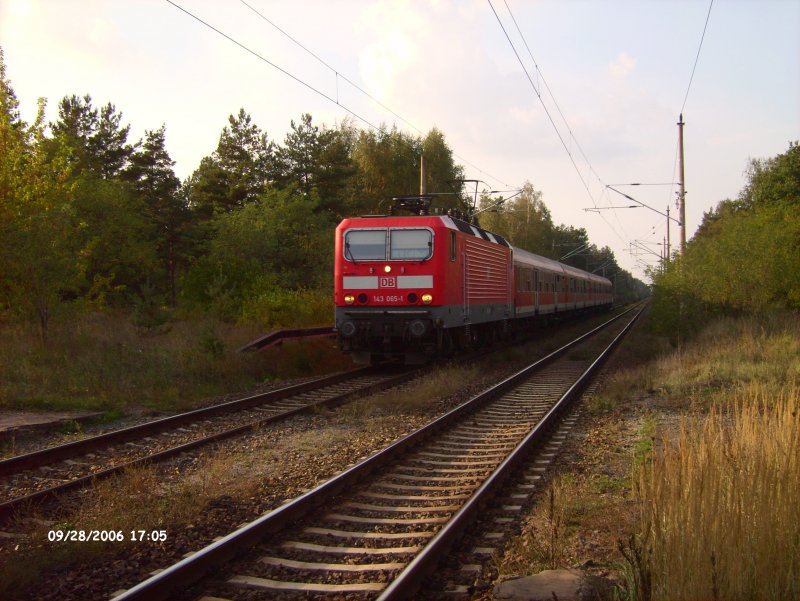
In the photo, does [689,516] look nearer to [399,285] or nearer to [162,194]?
[399,285]

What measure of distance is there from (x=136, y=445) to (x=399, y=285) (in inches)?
286

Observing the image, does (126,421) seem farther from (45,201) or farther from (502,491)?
(45,201)

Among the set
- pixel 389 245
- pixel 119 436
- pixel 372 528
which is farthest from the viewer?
Result: pixel 389 245

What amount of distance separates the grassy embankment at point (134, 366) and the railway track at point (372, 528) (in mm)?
5165

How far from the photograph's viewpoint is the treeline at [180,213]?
15617 mm

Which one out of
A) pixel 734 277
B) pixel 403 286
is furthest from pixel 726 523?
pixel 734 277

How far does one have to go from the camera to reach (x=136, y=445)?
845 centimetres

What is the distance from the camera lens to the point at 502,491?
21.5 ft

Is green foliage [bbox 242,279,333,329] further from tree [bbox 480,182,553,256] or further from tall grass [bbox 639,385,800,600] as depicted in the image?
tree [bbox 480,182,553,256]

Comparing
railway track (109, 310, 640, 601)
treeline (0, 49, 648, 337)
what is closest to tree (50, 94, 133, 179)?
treeline (0, 49, 648, 337)

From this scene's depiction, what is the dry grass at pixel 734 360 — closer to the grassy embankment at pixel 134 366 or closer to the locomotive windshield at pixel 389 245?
the locomotive windshield at pixel 389 245

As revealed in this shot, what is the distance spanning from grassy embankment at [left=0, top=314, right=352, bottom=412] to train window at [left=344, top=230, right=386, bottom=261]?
2.97 m
